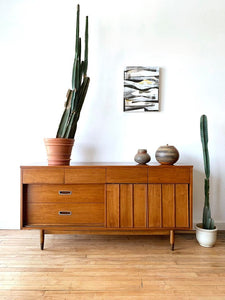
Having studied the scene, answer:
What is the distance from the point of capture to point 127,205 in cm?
213

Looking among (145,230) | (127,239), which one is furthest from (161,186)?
(127,239)

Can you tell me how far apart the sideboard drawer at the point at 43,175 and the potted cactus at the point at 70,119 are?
0.38 ft

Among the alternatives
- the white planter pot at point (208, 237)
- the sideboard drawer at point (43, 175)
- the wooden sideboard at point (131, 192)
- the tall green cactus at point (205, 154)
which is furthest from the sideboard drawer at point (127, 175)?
the white planter pot at point (208, 237)

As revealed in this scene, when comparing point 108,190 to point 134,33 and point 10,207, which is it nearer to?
point 10,207

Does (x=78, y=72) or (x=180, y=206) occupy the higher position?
(x=78, y=72)

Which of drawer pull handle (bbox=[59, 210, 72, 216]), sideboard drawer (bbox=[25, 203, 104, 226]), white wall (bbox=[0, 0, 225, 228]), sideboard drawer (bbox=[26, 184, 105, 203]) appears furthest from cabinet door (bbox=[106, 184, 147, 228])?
white wall (bbox=[0, 0, 225, 228])

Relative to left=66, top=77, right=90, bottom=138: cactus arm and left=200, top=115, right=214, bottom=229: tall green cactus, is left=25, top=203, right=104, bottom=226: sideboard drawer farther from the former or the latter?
left=200, top=115, right=214, bottom=229: tall green cactus

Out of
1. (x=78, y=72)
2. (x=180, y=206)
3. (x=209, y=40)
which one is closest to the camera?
(x=180, y=206)

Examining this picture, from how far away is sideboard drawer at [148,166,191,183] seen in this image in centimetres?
213

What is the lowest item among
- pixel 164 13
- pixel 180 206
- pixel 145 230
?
→ pixel 145 230

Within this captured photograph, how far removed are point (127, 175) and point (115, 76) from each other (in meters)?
1.20

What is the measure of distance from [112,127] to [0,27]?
1707 millimetres

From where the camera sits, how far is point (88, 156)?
2.68m

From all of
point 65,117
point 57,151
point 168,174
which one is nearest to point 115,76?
point 65,117
